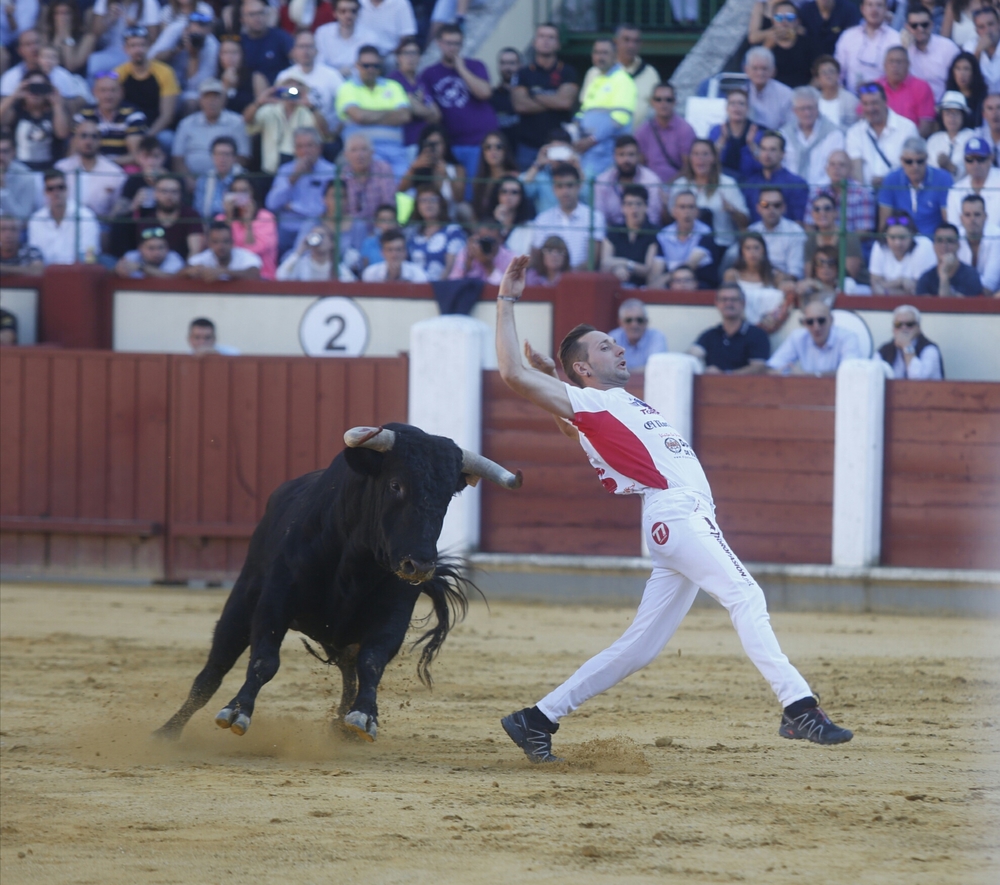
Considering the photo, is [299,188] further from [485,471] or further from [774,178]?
[485,471]

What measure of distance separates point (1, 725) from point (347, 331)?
5312mm

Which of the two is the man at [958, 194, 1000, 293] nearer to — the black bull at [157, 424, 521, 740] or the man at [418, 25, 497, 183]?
the man at [418, 25, 497, 183]

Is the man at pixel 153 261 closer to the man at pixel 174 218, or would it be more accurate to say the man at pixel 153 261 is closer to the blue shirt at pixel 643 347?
the man at pixel 174 218

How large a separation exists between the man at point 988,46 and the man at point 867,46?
21.5 inches

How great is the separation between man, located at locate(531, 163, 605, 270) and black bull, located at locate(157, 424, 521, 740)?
16.4 ft

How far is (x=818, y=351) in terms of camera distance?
9320mm

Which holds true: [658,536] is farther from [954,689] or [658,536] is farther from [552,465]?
[552,465]

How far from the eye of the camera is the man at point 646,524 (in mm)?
4297

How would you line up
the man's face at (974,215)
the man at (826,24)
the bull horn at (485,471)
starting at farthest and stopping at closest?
1. the man at (826,24)
2. the man's face at (974,215)
3. the bull horn at (485,471)

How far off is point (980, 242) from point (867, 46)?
202 cm

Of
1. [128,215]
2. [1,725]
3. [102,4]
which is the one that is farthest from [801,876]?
[102,4]

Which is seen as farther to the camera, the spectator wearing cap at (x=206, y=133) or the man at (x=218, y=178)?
the spectator wearing cap at (x=206, y=133)

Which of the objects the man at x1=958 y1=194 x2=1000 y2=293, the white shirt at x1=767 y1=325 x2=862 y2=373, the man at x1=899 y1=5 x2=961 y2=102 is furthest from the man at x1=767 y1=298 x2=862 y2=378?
the man at x1=899 y1=5 x2=961 y2=102

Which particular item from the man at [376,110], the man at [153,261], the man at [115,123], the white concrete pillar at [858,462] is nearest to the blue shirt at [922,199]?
the white concrete pillar at [858,462]
